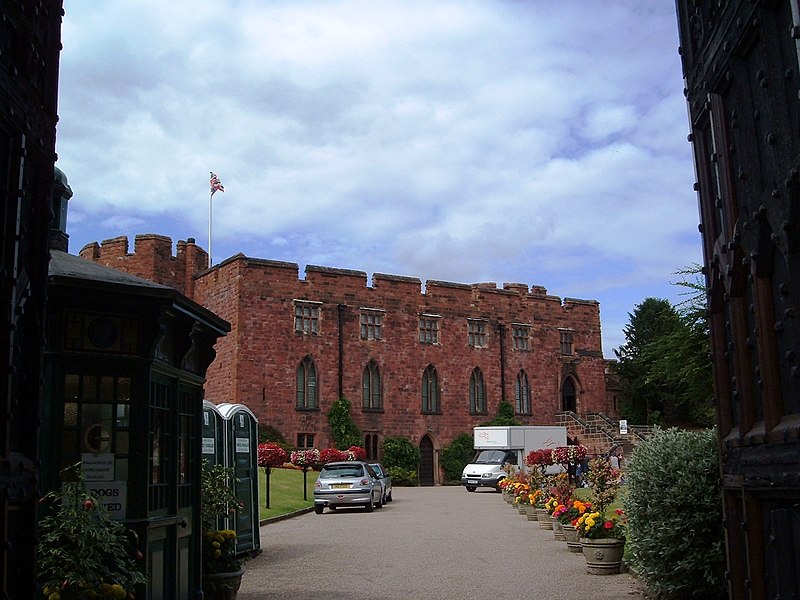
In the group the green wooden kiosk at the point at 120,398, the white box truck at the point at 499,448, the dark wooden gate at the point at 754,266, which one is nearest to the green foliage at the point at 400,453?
the white box truck at the point at 499,448

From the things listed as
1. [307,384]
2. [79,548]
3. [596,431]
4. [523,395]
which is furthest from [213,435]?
[523,395]

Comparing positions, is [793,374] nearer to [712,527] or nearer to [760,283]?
[760,283]

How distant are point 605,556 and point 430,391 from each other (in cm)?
3540

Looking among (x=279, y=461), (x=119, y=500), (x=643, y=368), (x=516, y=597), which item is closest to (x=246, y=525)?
(x=516, y=597)

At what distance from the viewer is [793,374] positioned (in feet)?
15.5

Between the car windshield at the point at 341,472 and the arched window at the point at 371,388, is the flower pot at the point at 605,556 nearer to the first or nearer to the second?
the car windshield at the point at 341,472

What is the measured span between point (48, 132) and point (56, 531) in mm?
3007

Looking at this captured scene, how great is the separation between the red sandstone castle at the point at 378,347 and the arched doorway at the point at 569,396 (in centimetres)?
31

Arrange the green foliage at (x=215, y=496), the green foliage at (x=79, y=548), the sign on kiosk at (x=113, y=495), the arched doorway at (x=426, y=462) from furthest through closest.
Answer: the arched doorway at (x=426, y=462)
the green foliage at (x=215, y=496)
the sign on kiosk at (x=113, y=495)
the green foliage at (x=79, y=548)

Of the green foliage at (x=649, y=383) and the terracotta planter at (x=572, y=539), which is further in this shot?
the green foliage at (x=649, y=383)

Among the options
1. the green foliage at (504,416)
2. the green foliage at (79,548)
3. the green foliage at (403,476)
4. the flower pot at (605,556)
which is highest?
the green foliage at (504,416)

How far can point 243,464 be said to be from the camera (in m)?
14.8

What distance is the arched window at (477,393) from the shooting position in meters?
48.8

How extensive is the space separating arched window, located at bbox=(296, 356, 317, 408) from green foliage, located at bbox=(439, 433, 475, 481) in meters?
7.84
